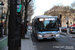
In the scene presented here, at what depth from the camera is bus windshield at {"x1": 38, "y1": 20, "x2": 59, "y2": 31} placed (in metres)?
13.1

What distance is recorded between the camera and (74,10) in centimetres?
3472

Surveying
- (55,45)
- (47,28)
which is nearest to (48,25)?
(47,28)

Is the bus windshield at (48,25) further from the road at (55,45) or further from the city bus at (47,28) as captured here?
the road at (55,45)

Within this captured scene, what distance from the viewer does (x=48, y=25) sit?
13.2m

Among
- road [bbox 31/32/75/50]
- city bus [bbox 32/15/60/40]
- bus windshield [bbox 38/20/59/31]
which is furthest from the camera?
bus windshield [bbox 38/20/59/31]

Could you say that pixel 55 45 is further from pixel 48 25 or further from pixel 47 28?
pixel 48 25

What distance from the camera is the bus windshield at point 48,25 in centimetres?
1310

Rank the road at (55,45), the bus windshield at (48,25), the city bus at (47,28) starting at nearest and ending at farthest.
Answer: the road at (55,45), the city bus at (47,28), the bus windshield at (48,25)

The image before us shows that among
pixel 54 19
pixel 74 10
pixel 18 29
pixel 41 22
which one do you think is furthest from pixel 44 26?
pixel 74 10

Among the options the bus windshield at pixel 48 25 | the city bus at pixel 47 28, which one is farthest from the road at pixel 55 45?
the bus windshield at pixel 48 25

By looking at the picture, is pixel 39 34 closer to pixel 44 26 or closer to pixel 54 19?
pixel 44 26

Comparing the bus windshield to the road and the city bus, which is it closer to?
the city bus

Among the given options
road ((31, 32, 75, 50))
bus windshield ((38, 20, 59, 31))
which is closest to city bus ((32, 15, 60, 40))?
bus windshield ((38, 20, 59, 31))

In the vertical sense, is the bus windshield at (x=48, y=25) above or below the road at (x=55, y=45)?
above
